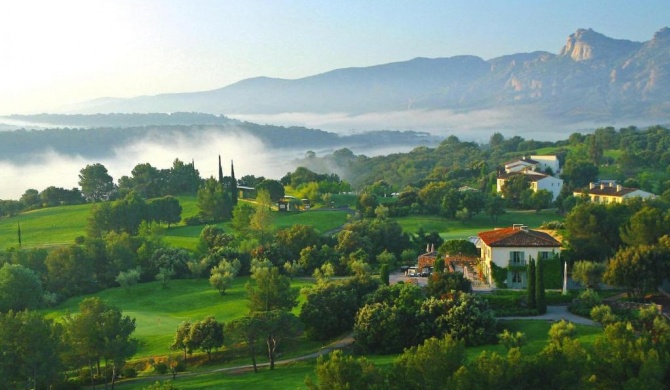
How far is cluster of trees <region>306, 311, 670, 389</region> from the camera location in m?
24.8

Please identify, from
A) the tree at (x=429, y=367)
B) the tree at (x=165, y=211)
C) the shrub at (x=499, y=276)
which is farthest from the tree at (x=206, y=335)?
the tree at (x=165, y=211)

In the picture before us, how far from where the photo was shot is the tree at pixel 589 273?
45906 millimetres

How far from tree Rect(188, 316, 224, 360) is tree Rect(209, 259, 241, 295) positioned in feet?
50.3

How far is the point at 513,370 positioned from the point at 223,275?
35.7m

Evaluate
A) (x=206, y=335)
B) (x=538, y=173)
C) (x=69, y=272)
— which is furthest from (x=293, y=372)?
(x=538, y=173)

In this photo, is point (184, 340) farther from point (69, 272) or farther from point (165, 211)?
point (165, 211)

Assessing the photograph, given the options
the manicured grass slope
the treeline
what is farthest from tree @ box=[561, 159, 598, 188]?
the manicured grass slope

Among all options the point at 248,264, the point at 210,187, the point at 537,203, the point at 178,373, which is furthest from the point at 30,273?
the point at 537,203

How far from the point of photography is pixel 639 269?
4253 centimetres

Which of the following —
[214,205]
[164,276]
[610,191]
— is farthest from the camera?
[214,205]

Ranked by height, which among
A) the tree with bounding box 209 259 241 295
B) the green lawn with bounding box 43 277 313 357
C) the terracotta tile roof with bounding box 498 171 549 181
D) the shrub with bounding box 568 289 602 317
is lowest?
the green lawn with bounding box 43 277 313 357

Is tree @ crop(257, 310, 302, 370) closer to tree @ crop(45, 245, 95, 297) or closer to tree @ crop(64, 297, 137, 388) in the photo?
tree @ crop(64, 297, 137, 388)

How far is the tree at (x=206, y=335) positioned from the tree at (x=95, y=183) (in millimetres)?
87394

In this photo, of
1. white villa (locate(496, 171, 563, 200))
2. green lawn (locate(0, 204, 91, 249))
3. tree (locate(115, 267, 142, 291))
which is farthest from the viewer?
white villa (locate(496, 171, 563, 200))
